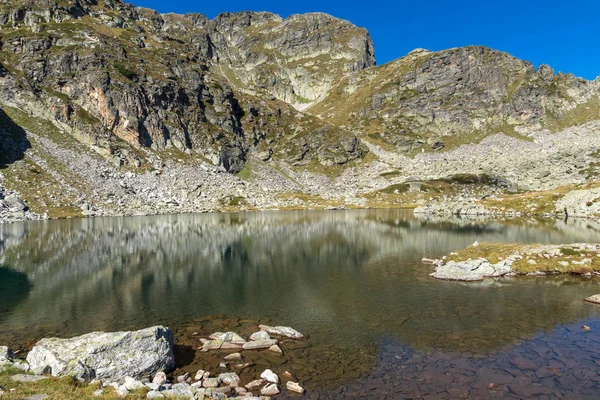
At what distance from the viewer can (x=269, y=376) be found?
18.2 metres

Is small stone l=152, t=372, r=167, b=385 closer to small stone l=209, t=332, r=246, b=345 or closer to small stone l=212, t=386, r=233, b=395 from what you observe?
small stone l=212, t=386, r=233, b=395

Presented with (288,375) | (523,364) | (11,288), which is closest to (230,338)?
(288,375)

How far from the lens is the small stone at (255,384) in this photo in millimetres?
17442

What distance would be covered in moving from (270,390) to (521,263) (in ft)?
123

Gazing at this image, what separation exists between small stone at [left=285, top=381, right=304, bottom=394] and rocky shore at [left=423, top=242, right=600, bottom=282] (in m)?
27.6

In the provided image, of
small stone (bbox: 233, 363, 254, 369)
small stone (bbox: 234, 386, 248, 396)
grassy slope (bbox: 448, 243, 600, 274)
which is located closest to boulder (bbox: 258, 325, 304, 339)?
small stone (bbox: 233, 363, 254, 369)

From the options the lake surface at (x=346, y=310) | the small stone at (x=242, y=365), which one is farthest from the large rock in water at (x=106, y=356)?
the small stone at (x=242, y=365)

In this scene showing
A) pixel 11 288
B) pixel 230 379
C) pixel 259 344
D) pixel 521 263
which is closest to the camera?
pixel 230 379

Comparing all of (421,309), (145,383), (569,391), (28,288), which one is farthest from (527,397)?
(28,288)

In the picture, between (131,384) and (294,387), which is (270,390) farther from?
(131,384)

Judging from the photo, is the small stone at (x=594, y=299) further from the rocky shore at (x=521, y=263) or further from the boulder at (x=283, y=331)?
the boulder at (x=283, y=331)

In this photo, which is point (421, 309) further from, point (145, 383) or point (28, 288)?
point (28, 288)

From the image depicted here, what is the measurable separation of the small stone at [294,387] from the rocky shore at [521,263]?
90.6 feet

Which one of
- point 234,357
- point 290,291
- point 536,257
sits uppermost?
point 536,257
